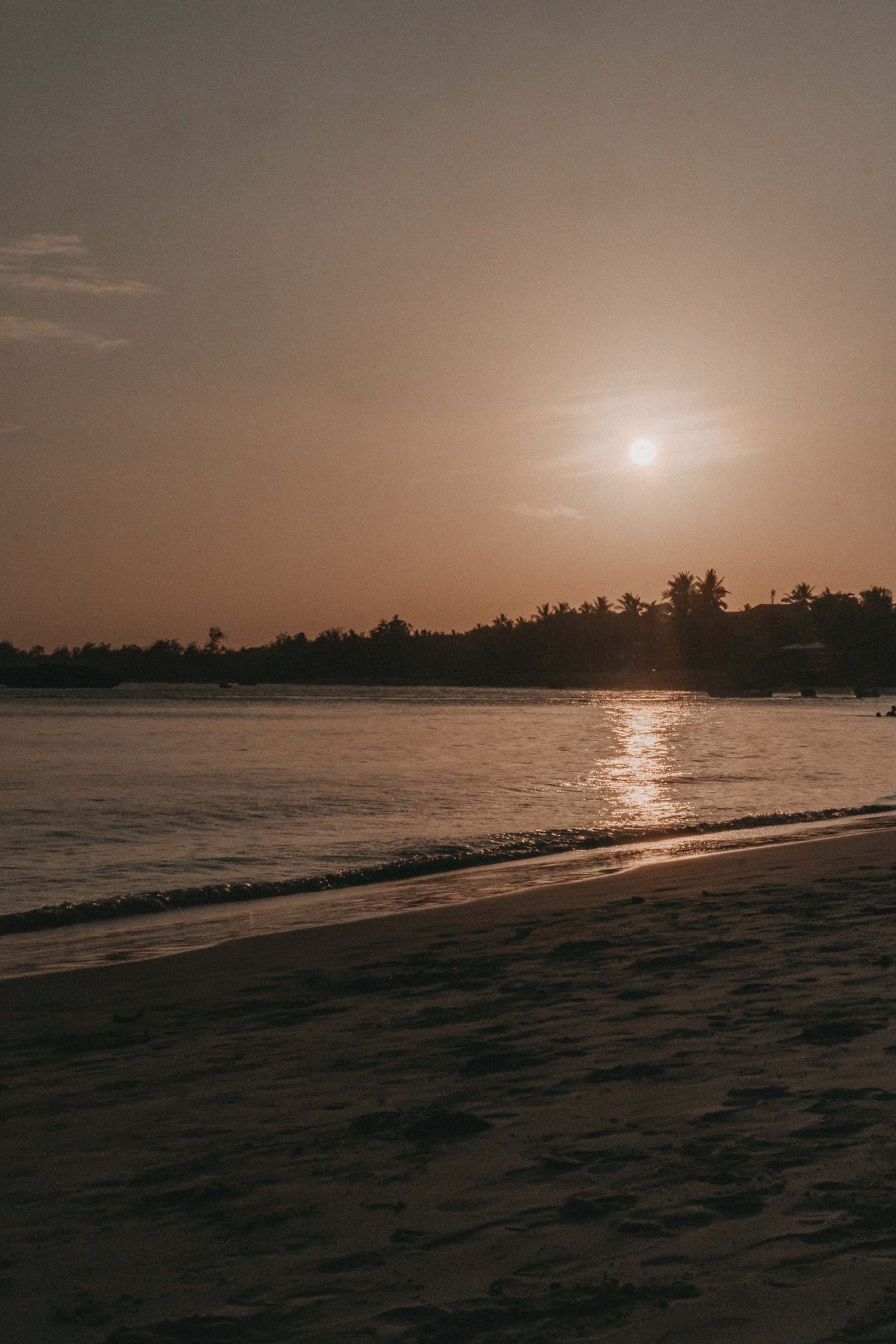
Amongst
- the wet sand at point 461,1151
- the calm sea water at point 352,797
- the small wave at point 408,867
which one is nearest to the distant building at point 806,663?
the calm sea water at point 352,797

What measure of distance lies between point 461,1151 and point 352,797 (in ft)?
78.2

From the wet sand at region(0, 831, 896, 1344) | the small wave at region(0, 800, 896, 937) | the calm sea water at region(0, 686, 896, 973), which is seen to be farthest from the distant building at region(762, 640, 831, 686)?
Answer: the wet sand at region(0, 831, 896, 1344)

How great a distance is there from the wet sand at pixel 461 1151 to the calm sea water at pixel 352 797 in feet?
14.7

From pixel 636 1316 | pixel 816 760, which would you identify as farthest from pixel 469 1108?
pixel 816 760

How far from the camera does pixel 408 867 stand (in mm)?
17062

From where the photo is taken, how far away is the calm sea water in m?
17.1

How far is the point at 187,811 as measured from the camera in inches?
1009

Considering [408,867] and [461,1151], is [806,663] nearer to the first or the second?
[408,867]

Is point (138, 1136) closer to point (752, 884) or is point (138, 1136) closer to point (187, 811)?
point (752, 884)

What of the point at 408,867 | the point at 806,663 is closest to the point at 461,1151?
the point at 408,867

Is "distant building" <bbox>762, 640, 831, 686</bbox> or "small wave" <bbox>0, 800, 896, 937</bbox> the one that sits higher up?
"distant building" <bbox>762, 640, 831, 686</bbox>

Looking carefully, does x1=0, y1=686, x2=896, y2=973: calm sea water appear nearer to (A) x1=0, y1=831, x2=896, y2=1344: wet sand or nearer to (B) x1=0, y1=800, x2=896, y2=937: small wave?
(B) x1=0, y1=800, x2=896, y2=937: small wave

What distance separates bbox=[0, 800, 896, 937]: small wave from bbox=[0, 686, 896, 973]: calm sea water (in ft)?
0.25

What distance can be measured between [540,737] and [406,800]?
35378 millimetres
